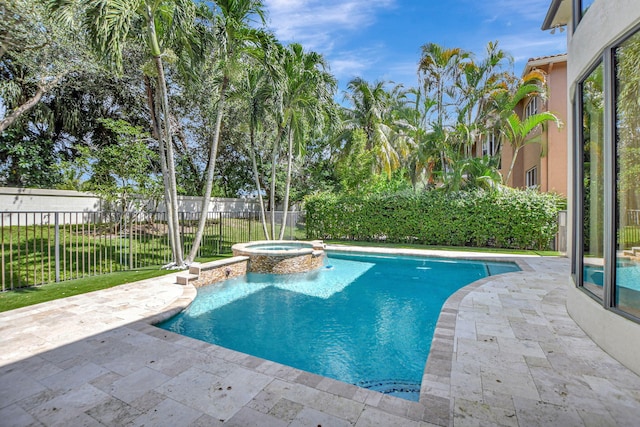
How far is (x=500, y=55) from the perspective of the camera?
13.8m

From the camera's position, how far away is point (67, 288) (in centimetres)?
616

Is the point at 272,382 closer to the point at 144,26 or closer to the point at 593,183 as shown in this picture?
the point at 593,183

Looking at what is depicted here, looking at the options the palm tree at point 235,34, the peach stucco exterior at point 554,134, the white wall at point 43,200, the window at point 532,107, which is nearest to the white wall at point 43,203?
the white wall at point 43,200

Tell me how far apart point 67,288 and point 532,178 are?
19.2m

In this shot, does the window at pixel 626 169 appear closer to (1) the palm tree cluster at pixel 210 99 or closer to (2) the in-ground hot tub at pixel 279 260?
(2) the in-ground hot tub at pixel 279 260

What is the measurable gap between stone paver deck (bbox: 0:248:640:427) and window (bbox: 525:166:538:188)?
1319cm

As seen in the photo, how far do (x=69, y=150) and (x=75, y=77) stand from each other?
4323 millimetres

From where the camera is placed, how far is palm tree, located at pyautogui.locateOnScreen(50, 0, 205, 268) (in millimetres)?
5785

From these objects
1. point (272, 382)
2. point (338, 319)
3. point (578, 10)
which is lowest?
point (338, 319)

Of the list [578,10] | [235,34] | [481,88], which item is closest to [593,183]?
[578,10]

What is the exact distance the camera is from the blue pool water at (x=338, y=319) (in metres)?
4.11

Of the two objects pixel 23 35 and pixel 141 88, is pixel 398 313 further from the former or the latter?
pixel 141 88

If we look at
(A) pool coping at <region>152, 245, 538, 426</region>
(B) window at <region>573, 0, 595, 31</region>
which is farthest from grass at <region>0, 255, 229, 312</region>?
(B) window at <region>573, 0, 595, 31</region>

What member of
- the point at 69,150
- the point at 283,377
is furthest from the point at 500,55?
the point at 69,150
